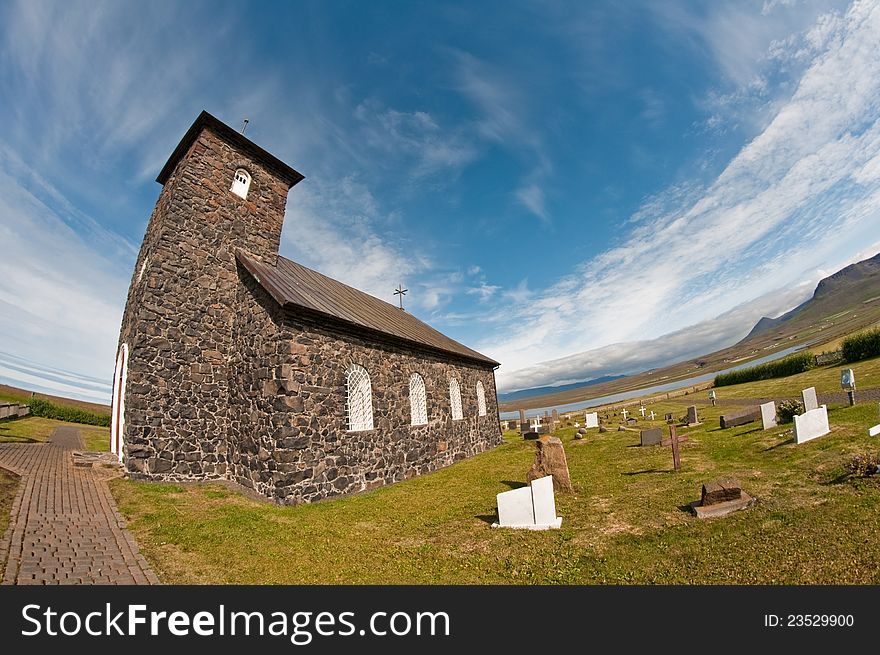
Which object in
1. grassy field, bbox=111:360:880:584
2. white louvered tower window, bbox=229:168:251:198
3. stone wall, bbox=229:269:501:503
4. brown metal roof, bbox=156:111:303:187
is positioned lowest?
grassy field, bbox=111:360:880:584

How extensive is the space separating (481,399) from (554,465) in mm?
11287

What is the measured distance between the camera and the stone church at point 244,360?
10.4m

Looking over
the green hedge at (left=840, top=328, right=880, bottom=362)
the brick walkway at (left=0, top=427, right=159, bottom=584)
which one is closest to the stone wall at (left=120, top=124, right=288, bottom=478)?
the brick walkway at (left=0, top=427, right=159, bottom=584)

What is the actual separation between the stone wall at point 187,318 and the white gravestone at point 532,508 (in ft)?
30.2

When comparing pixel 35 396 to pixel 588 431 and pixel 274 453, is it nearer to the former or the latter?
pixel 274 453

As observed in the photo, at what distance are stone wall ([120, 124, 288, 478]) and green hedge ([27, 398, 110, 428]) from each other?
73.7 ft

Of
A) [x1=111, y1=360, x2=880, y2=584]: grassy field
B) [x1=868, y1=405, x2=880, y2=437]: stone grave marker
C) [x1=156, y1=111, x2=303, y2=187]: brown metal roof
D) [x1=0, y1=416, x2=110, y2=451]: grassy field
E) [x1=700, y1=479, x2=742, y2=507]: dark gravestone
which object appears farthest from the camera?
[x1=0, y1=416, x2=110, y2=451]: grassy field

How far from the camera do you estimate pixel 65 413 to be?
93.8 ft

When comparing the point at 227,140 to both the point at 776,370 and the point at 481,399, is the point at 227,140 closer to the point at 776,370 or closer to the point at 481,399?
the point at 481,399

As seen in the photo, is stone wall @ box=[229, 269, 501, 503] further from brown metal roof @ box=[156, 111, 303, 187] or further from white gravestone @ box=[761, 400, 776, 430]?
white gravestone @ box=[761, 400, 776, 430]

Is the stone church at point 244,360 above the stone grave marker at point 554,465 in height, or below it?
above

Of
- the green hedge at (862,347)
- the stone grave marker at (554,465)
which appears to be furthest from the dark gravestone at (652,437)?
the green hedge at (862,347)

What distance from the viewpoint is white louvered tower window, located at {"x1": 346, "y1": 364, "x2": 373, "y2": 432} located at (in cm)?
1181

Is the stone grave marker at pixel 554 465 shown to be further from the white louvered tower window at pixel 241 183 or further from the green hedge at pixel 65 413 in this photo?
the green hedge at pixel 65 413
